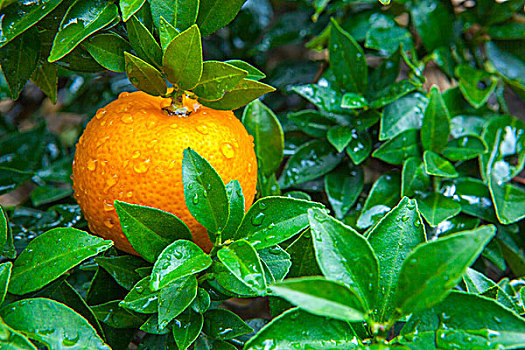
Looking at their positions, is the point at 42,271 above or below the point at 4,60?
Result: below

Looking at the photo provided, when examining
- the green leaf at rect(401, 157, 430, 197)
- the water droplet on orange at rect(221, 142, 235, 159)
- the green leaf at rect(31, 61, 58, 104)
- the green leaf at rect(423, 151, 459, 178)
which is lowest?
the green leaf at rect(401, 157, 430, 197)

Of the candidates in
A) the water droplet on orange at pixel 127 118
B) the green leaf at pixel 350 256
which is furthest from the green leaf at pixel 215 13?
the green leaf at pixel 350 256

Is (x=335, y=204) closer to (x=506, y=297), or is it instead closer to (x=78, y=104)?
(x=506, y=297)

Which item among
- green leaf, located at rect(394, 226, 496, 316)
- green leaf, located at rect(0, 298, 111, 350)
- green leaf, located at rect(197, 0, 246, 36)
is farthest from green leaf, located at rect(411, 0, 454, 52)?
green leaf, located at rect(0, 298, 111, 350)

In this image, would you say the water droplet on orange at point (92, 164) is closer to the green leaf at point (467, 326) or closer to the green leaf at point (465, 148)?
the green leaf at point (467, 326)

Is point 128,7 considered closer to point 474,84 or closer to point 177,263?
point 177,263

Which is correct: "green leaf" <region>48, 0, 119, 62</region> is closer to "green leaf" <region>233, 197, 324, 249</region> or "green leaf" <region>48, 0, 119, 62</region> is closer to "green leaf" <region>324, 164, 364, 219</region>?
"green leaf" <region>233, 197, 324, 249</region>

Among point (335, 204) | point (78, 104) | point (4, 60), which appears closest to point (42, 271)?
point (4, 60)

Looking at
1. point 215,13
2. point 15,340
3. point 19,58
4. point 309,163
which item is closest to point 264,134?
point 309,163
